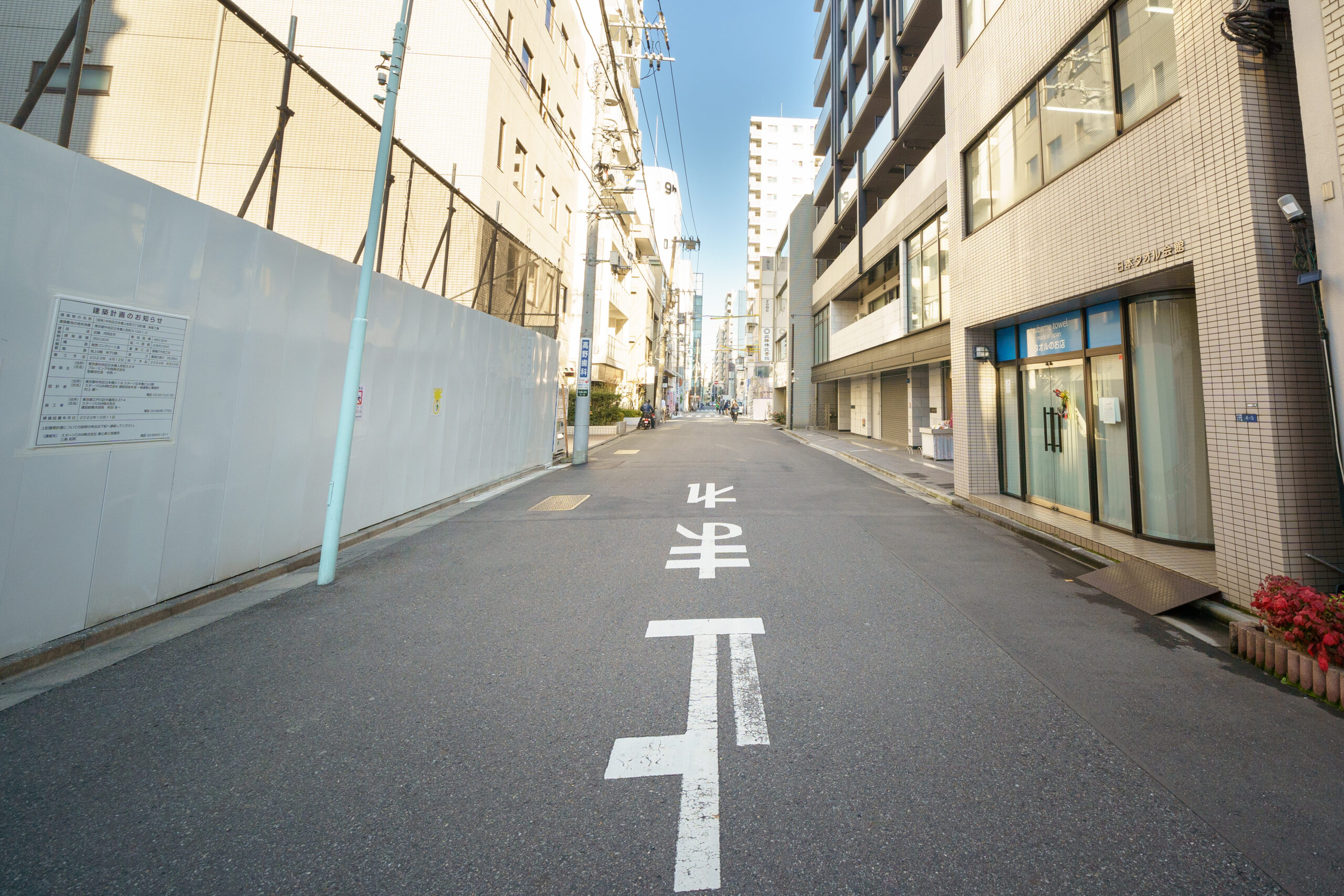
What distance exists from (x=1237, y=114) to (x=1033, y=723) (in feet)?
18.6

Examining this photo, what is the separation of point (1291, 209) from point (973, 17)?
8.26 meters

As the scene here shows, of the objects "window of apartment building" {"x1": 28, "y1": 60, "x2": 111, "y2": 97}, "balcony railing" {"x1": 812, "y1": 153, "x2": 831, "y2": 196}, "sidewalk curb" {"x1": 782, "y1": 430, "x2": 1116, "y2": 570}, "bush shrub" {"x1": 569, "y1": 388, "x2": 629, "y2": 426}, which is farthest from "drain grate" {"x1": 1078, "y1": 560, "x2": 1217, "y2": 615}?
"balcony railing" {"x1": 812, "y1": 153, "x2": 831, "y2": 196}

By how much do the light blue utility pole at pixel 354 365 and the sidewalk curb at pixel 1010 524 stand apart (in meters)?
7.81

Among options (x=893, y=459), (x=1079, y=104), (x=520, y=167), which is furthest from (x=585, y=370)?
(x=1079, y=104)

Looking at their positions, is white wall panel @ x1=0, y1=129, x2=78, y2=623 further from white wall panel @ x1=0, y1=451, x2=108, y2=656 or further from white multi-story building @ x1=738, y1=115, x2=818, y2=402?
white multi-story building @ x1=738, y1=115, x2=818, y2=402

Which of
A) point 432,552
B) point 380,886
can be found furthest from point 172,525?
point 380,886

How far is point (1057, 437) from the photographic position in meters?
7.76

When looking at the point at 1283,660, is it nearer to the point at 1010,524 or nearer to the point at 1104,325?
the point at 1010,524

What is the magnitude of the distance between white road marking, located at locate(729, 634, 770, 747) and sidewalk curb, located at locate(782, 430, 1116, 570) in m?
4.51

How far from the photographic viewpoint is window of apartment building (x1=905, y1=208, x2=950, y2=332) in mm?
13312

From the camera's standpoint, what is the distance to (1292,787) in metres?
2.27

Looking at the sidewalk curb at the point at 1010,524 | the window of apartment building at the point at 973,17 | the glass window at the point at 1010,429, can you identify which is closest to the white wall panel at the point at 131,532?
the sidewalk curb at the point at 1010,524

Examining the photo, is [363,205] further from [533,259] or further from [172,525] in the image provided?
[533,259]

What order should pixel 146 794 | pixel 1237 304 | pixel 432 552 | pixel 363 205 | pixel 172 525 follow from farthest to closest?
pixel 363 205 < pixel 432 552 < pixel 1237 304 < pixel 172 525 < pixel 146 794
